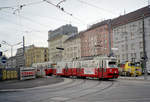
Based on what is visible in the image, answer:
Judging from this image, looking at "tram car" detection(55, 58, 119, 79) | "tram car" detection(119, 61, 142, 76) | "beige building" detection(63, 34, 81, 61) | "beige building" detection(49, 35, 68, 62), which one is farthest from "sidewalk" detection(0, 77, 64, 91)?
"beige building" detection(49, 35, 68, 62)

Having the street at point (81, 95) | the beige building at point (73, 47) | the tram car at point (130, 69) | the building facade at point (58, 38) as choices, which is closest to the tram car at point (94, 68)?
the street at point (81, 95)

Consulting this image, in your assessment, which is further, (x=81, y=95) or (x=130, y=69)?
(x=130, y=69)

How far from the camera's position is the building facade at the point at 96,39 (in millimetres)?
57125

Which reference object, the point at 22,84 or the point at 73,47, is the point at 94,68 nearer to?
the point at 22,84

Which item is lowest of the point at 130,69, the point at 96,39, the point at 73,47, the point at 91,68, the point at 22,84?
the point at 22,84

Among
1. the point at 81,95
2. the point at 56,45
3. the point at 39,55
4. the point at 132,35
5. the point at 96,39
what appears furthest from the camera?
the point at 39,55

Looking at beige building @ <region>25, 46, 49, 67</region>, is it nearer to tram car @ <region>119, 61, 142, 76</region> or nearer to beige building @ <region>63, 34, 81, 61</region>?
beige building @ <region>63, 34, 81, 61</region>

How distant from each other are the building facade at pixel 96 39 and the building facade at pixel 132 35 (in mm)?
3187

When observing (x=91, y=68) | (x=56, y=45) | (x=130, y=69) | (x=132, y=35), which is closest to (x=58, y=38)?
(x=56, y=45)

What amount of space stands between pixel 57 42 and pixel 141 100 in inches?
3403

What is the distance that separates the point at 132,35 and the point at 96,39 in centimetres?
1651

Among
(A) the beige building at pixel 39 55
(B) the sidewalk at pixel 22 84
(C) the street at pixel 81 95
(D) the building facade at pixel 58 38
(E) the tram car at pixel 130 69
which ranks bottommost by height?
(B) the sidewalk at pixel 22 84

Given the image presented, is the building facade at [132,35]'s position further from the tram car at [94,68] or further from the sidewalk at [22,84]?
the sidewalk at [22,84]

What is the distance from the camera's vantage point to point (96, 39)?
62.1m
